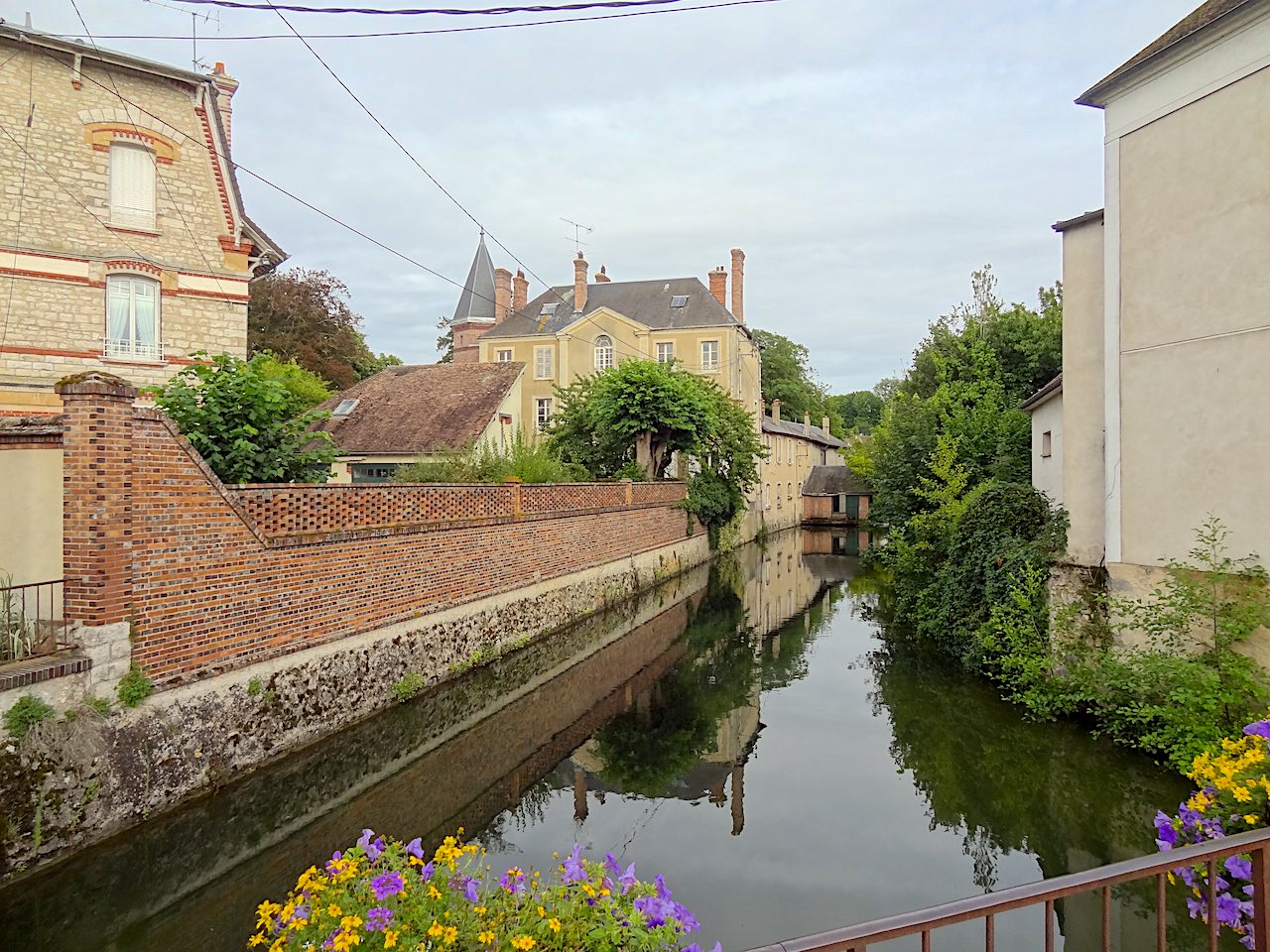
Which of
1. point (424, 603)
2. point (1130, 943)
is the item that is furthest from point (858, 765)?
Answer: point (424, 603)

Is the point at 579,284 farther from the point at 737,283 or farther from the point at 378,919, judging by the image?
the point at 378,919

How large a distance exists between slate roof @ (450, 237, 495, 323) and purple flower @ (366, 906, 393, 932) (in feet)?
141

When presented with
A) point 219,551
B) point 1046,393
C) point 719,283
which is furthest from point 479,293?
point 219,551

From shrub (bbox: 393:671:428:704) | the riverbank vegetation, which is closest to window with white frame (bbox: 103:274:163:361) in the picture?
shrub (bbox: 393:671:428:704)

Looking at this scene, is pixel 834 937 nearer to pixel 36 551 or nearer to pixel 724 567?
pixel 36 551

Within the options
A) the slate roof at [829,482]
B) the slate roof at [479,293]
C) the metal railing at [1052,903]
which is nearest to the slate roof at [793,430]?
the slate roof at [829,482]

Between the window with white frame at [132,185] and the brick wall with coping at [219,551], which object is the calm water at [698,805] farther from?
the window with white frame at [132,185]

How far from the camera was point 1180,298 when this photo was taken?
27.6 ft

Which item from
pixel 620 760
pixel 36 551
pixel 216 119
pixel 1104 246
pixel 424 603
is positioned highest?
Result: pixel 216 119

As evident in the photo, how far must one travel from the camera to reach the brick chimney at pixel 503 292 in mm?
38625

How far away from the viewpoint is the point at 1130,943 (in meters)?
5.22

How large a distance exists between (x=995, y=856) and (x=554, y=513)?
10.8 m

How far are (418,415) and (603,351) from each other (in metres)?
12.0

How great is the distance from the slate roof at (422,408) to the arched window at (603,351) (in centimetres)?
839
